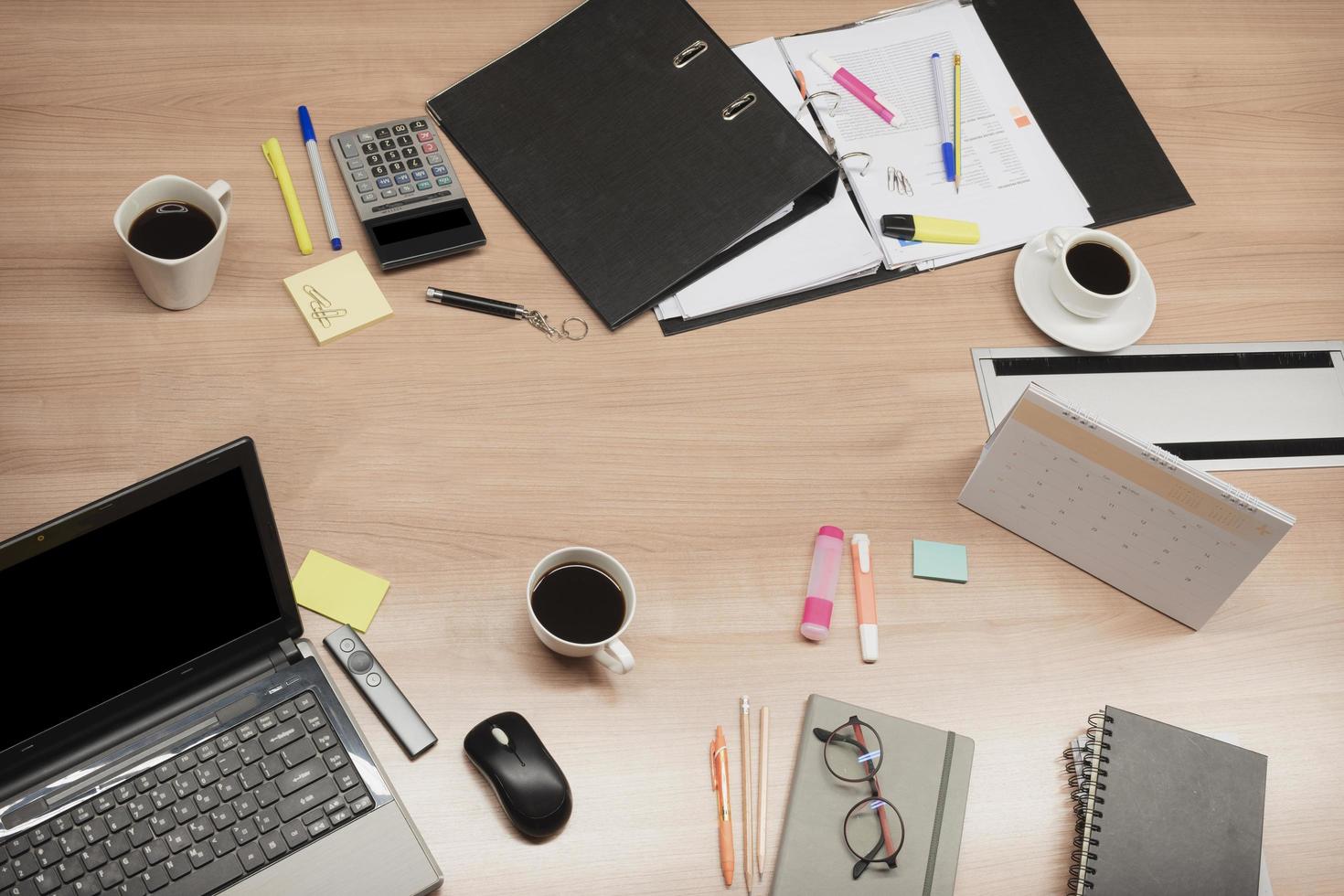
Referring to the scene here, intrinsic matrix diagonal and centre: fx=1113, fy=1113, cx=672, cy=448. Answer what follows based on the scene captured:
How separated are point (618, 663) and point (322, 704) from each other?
0.79ft

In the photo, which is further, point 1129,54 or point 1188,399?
point 1129,54

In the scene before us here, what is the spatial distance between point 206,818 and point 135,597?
18 cm

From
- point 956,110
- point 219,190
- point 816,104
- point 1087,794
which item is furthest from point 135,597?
point 956,110

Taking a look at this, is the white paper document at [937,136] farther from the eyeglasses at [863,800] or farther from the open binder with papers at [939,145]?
the eyeglasses at [863,800]

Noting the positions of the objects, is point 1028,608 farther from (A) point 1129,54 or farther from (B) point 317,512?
(A) point 1129,54

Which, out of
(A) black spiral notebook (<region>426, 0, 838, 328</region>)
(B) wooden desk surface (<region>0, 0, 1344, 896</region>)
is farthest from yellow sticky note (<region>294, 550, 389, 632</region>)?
(A) black spiral notebook (<region>426, 0, 838, 328</region>)

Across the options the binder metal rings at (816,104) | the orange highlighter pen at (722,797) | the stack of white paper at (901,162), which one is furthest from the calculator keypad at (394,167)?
the orange highlighter pen at (722,797)

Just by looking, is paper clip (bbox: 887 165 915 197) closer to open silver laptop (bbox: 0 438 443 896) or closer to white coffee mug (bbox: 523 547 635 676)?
white coffee mug (bbox: 523 547 635 676)

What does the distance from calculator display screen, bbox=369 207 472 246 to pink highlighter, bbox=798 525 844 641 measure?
0.49 meters

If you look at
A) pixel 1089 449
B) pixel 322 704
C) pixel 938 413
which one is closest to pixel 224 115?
pixel 322 704

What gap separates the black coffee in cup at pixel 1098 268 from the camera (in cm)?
115

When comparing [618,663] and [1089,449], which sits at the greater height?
[618,663]

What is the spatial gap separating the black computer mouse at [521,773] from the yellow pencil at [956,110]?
0.76 metres

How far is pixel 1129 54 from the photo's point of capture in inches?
54.4
